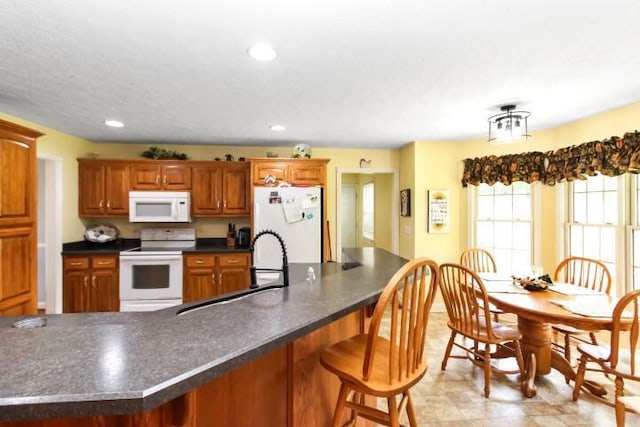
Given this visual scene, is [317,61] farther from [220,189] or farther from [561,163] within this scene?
[561,163]

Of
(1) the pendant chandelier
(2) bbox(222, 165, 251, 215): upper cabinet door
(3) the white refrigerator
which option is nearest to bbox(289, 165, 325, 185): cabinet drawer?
(3) the white refrigerator

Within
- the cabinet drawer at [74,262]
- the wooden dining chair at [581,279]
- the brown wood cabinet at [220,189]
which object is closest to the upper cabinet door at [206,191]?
the brown wood cabinet at [220,189]

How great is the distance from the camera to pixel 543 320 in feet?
6.83

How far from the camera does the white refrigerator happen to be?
384cm

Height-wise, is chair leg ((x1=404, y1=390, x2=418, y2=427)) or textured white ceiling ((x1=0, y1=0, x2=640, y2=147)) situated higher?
textured white ceiling ((x1=0, y1=0, x2=640, y2=147))

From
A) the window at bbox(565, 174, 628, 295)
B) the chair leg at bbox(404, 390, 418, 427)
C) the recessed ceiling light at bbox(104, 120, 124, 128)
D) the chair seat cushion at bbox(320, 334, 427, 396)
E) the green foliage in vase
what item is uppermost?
the recessed ceiling light at bbox(104, 120, 124, 128)

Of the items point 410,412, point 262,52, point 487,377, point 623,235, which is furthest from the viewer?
point 623,235

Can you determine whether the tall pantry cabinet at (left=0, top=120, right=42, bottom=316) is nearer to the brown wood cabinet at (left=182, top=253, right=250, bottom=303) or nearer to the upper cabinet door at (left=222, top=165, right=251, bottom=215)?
the brown wood cabinet at (left=182, top=253, right=250, bottom=303)

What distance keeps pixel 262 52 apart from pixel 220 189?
2.66 metres

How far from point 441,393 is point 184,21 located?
2.90 meters

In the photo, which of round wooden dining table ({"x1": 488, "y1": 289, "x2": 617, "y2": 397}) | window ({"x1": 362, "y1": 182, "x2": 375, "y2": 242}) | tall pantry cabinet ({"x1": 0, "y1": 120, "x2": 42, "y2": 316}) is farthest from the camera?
window ({"x1": 362, "y1": 182, "x2": 375, "y2": 242})

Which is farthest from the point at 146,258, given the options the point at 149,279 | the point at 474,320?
the point at 474,320

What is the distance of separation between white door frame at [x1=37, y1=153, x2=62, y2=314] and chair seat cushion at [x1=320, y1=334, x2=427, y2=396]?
381 centimetres

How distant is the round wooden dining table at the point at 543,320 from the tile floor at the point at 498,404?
0.11 metres
